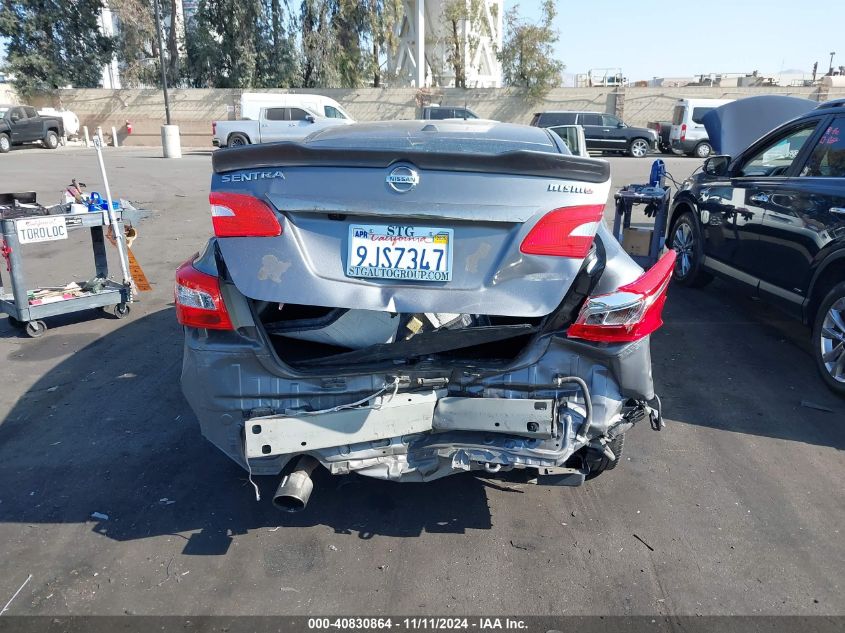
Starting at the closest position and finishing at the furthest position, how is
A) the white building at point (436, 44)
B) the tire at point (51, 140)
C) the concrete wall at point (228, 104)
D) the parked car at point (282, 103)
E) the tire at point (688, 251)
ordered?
the tire at point (688, 251), the parked car at point (282, 103), the tire at point (51, 140), the concrete wall at point (228, 104), the white building at point (436, 44)

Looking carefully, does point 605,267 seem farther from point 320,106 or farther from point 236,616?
point 320,106

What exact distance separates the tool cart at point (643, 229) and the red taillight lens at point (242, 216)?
5400 mm

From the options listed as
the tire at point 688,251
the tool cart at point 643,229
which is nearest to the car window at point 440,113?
the tool cart at point 643,229

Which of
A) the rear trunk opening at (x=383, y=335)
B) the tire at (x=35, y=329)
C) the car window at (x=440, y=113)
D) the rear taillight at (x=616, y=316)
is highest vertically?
the car window at (x=440, y=113)

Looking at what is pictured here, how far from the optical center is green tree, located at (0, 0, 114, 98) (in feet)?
122

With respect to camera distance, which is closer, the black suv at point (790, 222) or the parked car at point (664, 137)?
the black suv at point (790, 222)

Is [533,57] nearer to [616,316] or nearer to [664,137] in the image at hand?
[664,137]

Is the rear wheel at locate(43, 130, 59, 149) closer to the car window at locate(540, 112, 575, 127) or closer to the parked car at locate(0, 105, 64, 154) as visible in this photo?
the parked car at locate(0, 105, 64, 154)

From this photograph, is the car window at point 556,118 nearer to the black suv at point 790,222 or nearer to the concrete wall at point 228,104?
the concrete wall at point 228,104

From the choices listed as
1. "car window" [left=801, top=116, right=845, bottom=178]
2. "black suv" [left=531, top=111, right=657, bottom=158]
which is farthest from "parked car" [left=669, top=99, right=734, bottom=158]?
"car window" [left=801, top=116, right=845, bottom=178]

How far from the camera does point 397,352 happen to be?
9.93ft

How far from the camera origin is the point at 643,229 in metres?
7.79

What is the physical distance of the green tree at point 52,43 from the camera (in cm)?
3716

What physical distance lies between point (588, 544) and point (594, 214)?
4.97ft
